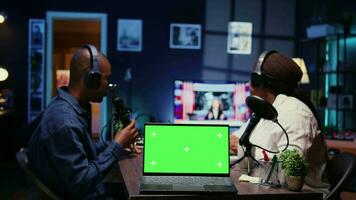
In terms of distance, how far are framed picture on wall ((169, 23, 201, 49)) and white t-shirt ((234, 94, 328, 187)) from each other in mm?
3403

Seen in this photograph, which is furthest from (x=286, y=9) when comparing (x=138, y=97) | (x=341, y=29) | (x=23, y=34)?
(x=23, y=34)

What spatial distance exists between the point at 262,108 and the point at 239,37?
381 cm

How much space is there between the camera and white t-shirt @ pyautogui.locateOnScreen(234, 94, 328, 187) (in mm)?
1744

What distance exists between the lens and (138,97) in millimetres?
5215

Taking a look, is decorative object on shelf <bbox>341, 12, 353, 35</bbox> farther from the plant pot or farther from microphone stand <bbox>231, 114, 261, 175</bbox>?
the plant pot

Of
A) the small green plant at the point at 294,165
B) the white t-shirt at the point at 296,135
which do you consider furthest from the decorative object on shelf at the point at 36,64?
the small green plant at the point at 294,165

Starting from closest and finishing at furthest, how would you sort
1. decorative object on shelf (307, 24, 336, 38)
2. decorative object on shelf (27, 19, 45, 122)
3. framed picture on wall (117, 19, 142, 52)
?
1. decorative object on shelf (307, 24, 336, 38)
2. decorative object on shelf (27, 19, 45, 122)
3. framed picture on wall (117, 19, 142, 52)

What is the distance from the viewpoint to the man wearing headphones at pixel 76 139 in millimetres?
1490

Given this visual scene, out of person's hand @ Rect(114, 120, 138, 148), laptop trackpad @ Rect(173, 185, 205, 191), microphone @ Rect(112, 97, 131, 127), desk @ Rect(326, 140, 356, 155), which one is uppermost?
microphone @ Rect(112, 97, 131, 127)

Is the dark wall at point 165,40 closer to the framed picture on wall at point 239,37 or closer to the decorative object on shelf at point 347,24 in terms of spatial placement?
the framed picture on wall at point 239,37

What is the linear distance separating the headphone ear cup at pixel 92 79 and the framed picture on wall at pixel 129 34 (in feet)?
11.5

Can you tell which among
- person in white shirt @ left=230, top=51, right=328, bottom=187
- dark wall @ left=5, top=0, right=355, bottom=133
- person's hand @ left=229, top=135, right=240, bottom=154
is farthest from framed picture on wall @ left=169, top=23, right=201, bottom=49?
person in white shirt @ left=230, top=51, right=328, bottom=187

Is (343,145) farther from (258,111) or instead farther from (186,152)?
(186,152)

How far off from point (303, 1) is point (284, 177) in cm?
440
